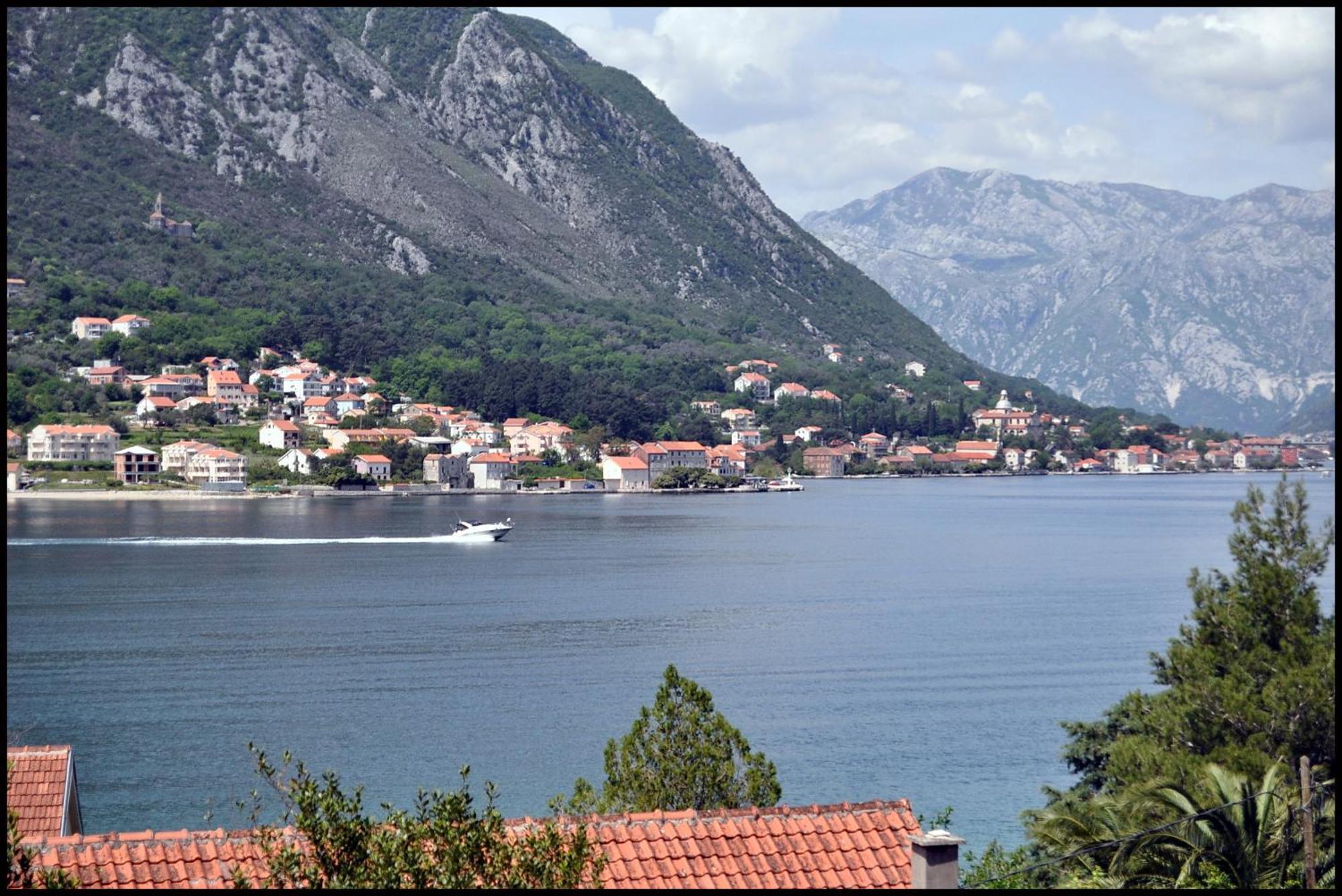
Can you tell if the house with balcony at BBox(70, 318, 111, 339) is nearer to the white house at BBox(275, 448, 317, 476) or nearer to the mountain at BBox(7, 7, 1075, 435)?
the mountain at BBox(7, 7, 1075, 435)

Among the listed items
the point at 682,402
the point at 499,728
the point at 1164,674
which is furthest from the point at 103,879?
the point at 682,402

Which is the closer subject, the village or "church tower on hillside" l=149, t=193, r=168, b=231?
the village

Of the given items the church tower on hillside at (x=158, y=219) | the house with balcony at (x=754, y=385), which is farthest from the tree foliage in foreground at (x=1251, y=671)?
the church tower on hillside at (x=158, y=219)

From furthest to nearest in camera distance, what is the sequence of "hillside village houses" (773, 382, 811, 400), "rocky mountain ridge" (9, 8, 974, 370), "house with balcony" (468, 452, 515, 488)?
1. "rocky mountain ridge" (9, 8, 974, 370)
2. "hillside village houses" (773, 382, 811, 400)
3. "house with balcony" (468, 452, 515, 488)

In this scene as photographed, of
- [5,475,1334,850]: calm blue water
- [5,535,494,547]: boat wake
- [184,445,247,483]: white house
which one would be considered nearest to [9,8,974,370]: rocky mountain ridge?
[184,445,247,483]: white house

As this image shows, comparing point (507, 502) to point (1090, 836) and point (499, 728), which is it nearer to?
point (499, 728)

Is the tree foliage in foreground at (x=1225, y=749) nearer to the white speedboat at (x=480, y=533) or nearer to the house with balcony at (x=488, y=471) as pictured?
the white speedboat at (x=480, y=533)
